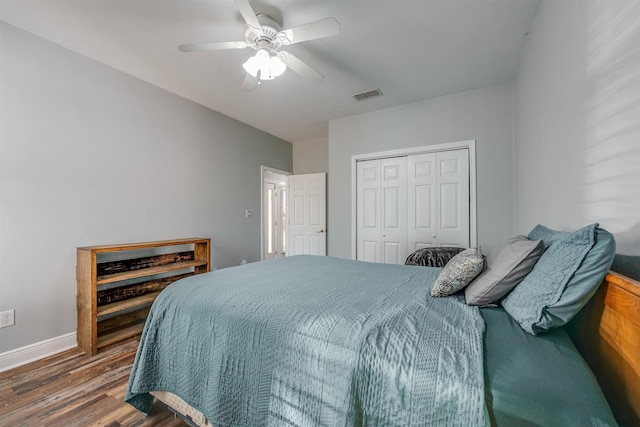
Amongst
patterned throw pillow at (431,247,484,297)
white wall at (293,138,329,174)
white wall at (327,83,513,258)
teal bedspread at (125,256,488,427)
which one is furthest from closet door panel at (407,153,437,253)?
patterned throw pillow at (431,247,484,297)

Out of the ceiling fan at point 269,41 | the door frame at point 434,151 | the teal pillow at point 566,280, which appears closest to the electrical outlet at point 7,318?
the ceiling fan at point 269,41

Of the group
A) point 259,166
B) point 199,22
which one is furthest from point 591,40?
point 259,166

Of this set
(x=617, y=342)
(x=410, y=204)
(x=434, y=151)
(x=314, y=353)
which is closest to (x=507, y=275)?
(x=617, y=342)

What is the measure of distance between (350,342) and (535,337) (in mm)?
616

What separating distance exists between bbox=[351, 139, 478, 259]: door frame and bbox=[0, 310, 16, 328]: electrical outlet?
3.50 meters

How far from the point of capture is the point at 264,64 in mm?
2020

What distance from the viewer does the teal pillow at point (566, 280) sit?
31.4 inches

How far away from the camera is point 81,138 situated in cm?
246

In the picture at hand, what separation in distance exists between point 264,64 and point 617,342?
2.37 meters

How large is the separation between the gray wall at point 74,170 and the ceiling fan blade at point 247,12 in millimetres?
1927

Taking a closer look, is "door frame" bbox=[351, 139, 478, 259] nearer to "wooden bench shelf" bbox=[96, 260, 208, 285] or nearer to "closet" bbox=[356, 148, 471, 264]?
"closet" bbox=[356, 148, 471, 264]

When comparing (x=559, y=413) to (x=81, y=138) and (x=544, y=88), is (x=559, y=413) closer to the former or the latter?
(x=544, y=88)

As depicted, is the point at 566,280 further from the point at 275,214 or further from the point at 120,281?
the point at 275,214

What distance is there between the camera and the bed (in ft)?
2.22
